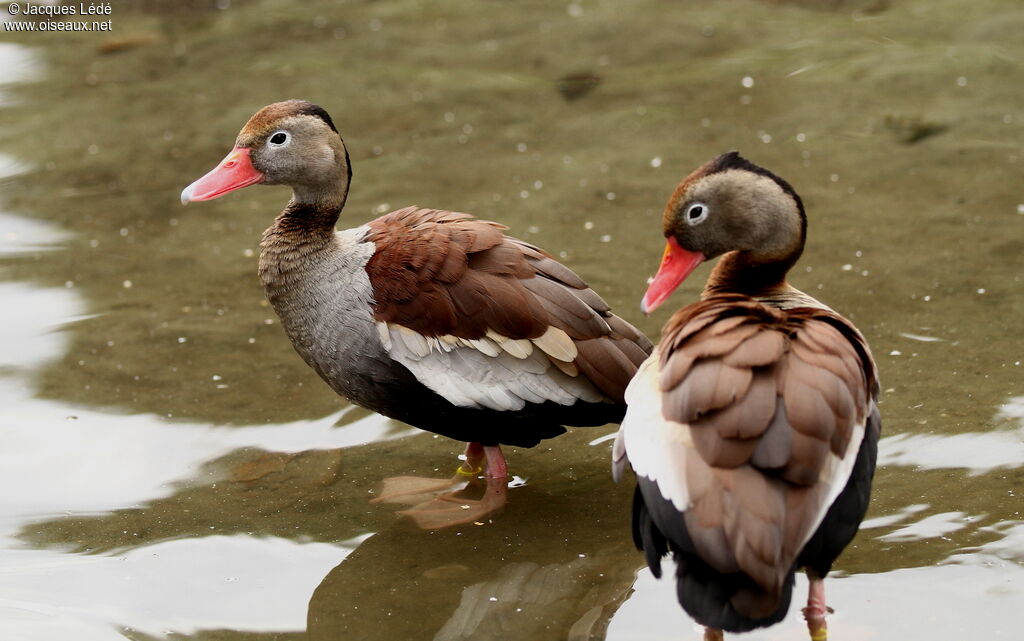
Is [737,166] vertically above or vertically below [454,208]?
above

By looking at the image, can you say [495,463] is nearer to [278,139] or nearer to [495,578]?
[495,578]

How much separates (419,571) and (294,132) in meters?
1.82

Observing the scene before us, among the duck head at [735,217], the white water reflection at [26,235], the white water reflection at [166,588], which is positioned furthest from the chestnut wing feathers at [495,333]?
the white water reflection at [26,235]

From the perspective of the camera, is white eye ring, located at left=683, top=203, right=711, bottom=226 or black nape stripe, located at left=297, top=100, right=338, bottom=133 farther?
black nape stripe, located at left=297, top=100, right=338, bottom=133

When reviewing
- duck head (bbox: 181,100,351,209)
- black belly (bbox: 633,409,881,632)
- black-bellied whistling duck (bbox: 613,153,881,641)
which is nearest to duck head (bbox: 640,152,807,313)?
black-bellied whistling duck (bbox: 613,153,881,641)

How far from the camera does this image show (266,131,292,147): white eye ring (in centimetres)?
510

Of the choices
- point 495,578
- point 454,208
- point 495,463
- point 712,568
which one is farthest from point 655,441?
point 454,208

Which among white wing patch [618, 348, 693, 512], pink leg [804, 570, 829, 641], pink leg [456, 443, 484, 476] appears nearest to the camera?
white wing patch [618, 348, 693, 512]

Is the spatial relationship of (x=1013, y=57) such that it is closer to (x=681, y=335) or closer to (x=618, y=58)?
(x=618, y=58)

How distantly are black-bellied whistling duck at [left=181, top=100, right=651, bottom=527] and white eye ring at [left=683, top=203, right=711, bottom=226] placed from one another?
0.62 metres

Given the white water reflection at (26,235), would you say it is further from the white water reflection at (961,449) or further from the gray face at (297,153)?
the white water reflection at (961,449)

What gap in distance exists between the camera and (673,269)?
441 cm

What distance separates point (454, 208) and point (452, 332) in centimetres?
260

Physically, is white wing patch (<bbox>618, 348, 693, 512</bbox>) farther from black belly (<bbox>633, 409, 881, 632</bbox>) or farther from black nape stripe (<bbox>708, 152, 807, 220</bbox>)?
black nape stripe (<bbox>708, 152, 807, 220</bbox>)
